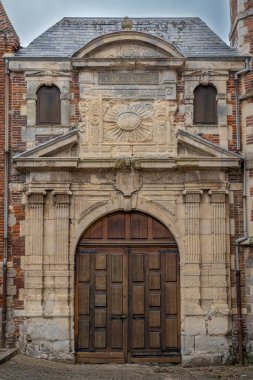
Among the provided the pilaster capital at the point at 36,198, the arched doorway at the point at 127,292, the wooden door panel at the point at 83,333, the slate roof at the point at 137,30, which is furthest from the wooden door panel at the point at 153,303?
the slate roof at the point at 137,30

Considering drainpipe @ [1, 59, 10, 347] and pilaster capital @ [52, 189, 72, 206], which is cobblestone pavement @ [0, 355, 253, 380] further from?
pilaster capital @ [52, 189, 72, 206]

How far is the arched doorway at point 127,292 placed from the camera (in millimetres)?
13531

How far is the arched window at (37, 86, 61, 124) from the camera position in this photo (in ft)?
46.2

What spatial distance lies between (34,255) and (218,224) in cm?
379

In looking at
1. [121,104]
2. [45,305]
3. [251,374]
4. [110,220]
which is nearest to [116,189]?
[110,220]

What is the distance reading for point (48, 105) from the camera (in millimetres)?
14133

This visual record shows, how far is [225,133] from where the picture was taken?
46.2ft

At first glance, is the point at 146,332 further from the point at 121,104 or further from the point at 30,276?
the point at 121,104

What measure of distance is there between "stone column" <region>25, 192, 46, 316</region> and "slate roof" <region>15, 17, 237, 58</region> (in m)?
3.21

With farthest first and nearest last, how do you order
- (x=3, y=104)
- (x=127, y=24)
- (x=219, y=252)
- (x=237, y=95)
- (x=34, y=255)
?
(x=127, y=24)
(x=237, y=95)
(x=3, y=104)
(x=219, y=252)
(x=34, y=255)

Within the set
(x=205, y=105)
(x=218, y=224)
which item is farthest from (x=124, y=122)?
(x=218, y=224)

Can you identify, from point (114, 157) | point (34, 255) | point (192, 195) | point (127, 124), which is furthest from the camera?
point (127, 124)

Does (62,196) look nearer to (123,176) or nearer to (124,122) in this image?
(123,176)

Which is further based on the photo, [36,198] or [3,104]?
[3,104]
